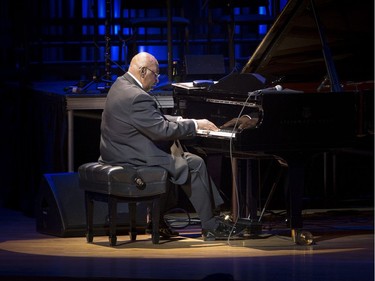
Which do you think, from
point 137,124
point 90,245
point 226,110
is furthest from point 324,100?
point 90,245

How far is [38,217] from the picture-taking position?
725 centimetres

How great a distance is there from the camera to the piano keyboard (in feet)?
20.8

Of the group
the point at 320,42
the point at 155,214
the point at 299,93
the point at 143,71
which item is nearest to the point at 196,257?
the point at 155,214

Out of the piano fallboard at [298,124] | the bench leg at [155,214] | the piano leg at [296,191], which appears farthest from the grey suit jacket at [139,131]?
the piano leg at [296,191]

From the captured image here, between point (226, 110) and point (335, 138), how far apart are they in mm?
769

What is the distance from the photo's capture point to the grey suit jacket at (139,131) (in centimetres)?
646

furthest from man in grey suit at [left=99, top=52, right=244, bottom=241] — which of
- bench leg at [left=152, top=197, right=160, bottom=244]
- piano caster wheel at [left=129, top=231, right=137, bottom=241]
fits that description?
piano caster wheel at [left=129, top=231, right=137, bottom=241]

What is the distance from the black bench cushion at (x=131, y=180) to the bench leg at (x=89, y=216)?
0.22 m

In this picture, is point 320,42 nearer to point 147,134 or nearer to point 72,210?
point 147,134

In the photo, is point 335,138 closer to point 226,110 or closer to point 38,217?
point 226,110

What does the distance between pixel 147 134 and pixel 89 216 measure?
698 mm

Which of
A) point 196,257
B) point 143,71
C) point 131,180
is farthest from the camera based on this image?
point 143,71

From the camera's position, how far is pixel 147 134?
6480 mm

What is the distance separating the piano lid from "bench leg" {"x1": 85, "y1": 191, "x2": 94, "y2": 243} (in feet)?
4.49
